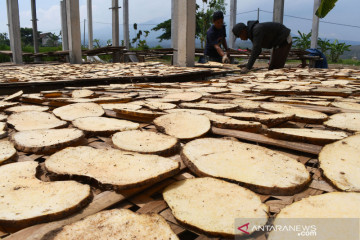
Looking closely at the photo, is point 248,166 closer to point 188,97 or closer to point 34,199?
point 34,199

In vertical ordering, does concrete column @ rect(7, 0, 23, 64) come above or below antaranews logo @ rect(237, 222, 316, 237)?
above

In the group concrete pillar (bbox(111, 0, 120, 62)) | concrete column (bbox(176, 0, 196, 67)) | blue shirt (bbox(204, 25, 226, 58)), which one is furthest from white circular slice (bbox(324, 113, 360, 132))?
concrete pillar (bbox(111, 0, 120, 62))

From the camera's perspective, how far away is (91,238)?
0.53 metres

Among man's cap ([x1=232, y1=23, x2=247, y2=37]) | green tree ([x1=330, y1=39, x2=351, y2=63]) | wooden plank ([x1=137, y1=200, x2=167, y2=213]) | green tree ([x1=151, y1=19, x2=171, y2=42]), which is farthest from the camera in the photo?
green tree ([x1=151, y1=19, x2=171, y2=42])

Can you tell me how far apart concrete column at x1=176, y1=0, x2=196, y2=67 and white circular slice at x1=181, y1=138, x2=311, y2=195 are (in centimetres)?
421

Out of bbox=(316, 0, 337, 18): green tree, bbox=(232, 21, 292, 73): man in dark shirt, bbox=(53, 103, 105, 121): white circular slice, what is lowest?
bbox=(53, 103, 105, 121): white circular slice

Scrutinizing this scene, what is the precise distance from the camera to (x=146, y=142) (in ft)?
3.28

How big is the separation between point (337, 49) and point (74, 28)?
12.0 m

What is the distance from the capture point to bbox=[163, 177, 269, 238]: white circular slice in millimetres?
573

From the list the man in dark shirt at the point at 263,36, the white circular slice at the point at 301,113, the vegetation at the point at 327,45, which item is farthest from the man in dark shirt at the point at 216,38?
the vegetation at the point at 327,45

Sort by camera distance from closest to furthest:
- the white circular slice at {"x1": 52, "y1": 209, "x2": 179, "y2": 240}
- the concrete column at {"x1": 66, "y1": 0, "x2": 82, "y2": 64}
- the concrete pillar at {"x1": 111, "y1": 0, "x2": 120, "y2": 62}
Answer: the white circular slice at {"x1": 52, "y1": 209, "x2": 179, "y2": 240} < the concrete column at {"x1": 66, "y1": 0, "x2": 82, "y2": 64} < the concrete pillar at {"x1": 111, "y1": 0, "x2": 120, "y2": 62}

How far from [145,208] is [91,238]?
0.51ft

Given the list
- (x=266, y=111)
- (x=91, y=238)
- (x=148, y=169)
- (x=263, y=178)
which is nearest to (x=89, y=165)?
(x=148, y=169)

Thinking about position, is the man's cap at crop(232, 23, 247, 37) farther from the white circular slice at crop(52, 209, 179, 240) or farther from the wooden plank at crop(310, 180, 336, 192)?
the white circular slice at crop(52, 209, 179, 240)
